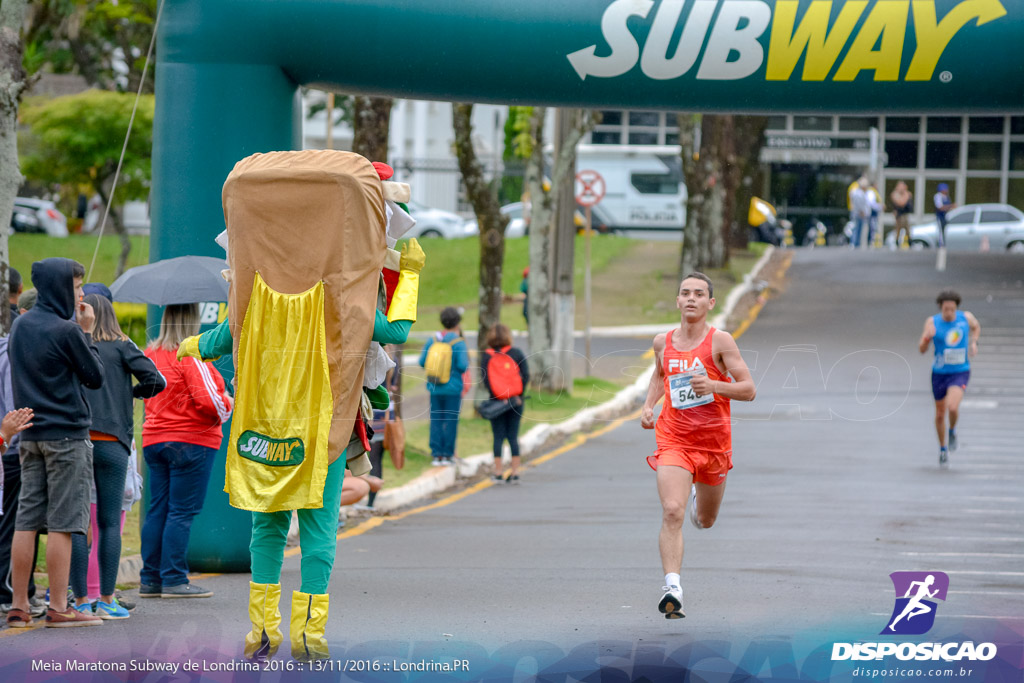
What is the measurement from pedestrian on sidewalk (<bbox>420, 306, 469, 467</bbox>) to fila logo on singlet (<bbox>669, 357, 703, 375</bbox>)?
5.76 metres

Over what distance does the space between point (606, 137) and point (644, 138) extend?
61.4 inches

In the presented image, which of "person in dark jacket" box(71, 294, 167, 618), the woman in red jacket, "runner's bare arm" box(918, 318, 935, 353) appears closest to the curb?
"runner's bare arm" box(918, 318, 935, 353)

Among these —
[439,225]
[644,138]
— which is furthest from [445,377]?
[644,138]

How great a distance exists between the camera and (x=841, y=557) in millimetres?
9242

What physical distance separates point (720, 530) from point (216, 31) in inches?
217

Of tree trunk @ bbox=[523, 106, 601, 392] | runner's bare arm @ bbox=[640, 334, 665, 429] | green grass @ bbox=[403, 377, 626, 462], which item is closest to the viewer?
runner's bare arm @ bbox=[640, 334, 665, 429]

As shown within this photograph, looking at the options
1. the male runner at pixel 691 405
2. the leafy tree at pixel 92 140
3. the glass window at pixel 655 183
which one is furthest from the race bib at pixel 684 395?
the glass window at pixel 655 183

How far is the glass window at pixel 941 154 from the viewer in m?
48.2

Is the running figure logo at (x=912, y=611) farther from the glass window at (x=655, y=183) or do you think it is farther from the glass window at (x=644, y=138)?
the glass window at (x=644, y=138)

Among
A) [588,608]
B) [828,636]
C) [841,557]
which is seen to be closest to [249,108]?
[588,608]

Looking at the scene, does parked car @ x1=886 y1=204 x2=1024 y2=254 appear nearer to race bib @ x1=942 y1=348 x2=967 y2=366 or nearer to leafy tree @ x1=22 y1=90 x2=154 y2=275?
leafy tree @ x1=22 y1=90 x2=154 y2=275

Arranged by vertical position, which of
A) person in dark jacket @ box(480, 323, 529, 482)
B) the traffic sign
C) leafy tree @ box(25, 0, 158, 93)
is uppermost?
leafy tree @ box(25, 0, 158, 93)

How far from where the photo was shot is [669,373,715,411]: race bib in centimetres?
686

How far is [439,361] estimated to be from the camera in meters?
12.9
